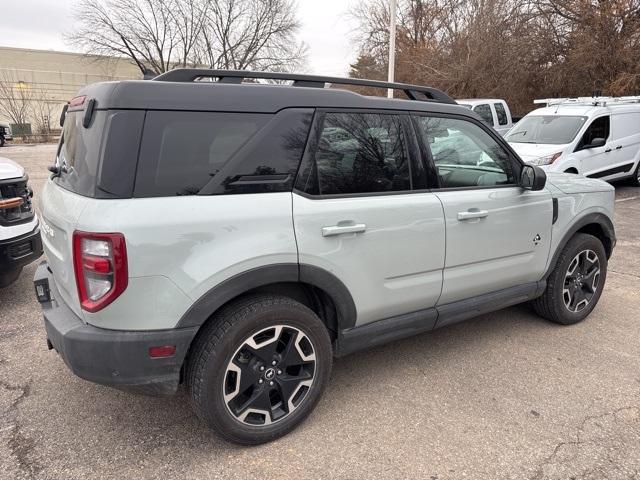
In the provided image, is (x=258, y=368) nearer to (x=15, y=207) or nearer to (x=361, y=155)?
(x=361, y=155)

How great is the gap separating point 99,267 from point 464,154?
2372mm

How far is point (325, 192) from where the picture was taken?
2.57 m

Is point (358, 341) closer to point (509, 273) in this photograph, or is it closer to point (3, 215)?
point (509, 273)

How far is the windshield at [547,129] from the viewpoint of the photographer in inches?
361

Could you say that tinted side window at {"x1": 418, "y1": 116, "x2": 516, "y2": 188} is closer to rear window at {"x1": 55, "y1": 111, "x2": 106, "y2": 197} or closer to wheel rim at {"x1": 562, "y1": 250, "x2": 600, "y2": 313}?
wheel rim at {"x1": 562, "y1": 250, "x2": 600, "y2": 313}

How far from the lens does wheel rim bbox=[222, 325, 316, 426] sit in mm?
2416

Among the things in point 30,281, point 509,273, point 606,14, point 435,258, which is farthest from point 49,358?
point 606,14

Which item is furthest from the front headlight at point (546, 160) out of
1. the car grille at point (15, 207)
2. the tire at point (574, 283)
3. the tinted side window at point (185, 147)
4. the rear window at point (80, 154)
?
the rear window at point (80, 154)

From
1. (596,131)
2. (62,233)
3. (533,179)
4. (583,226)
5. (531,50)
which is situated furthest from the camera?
(531,50)

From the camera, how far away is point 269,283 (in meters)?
2.41

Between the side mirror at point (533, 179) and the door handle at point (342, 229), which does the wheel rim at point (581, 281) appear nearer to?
the side mirror at point (533, 179)

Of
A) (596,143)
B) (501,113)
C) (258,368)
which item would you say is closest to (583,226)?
(258,368)

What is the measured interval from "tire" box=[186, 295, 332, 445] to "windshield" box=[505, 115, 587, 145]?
26.8ft

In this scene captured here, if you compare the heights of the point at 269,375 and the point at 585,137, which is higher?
the point at 585,137
